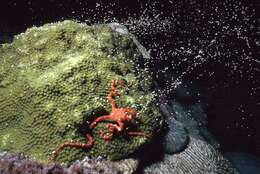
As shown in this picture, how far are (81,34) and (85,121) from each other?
1633 millimetres

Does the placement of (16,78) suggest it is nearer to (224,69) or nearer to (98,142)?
(98,142)

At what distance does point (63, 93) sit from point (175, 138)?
195cm

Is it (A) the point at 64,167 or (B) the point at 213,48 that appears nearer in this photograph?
(A) the point at 64,167

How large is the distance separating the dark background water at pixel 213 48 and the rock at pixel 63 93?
3610 mm

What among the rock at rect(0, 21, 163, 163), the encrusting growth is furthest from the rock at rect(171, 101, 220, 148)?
the encrusting growth

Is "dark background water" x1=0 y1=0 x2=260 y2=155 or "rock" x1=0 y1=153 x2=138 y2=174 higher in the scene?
"dark background water" x1=0 y1=0 x2=260 y2=155

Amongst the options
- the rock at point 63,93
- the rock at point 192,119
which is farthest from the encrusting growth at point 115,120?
the rock at point 192,119

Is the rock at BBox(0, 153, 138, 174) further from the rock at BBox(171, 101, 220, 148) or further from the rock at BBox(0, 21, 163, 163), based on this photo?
the rock at BBox(171, 101, 220, 148)

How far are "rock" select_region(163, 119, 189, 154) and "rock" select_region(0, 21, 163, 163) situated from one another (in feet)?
1.26

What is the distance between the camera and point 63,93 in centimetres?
457

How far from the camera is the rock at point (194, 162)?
4.90 m

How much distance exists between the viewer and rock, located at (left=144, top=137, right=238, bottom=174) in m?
4.90

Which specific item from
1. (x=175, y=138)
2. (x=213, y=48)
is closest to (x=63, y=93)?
(x=175, y=138)

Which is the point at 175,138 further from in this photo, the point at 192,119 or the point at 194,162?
the point at 192,119
